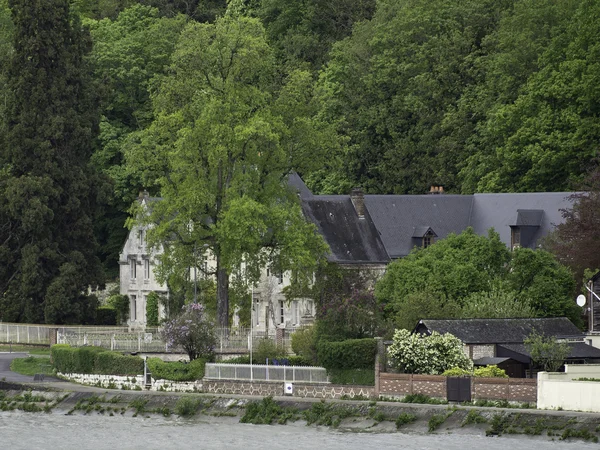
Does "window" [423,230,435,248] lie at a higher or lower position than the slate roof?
higher

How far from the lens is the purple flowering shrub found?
74.2 meters

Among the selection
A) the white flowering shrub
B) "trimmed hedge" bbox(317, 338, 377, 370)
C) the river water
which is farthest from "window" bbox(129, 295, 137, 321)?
the white flowering shrub

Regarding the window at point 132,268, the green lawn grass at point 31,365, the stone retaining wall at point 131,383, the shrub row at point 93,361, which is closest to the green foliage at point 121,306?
the window at point 132,268

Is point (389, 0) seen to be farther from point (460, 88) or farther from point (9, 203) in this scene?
point (9, 203)

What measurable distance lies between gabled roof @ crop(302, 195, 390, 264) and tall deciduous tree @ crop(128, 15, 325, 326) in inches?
279

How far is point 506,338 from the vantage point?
70.9m

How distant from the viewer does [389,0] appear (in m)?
125

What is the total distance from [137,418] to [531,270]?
20.7 meters

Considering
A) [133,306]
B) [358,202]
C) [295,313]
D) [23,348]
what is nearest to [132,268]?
[133,306]

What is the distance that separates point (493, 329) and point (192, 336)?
12.9 meters

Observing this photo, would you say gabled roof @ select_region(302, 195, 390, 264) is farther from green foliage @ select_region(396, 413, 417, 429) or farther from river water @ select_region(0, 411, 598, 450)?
green foliage @ select_region(396, 413, 417, 429)

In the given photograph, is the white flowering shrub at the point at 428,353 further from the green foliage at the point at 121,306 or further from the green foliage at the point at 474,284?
the green foliage at the point at 121,306

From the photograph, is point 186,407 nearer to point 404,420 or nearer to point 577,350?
point 404,420

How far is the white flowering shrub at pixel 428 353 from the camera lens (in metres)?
67.1
